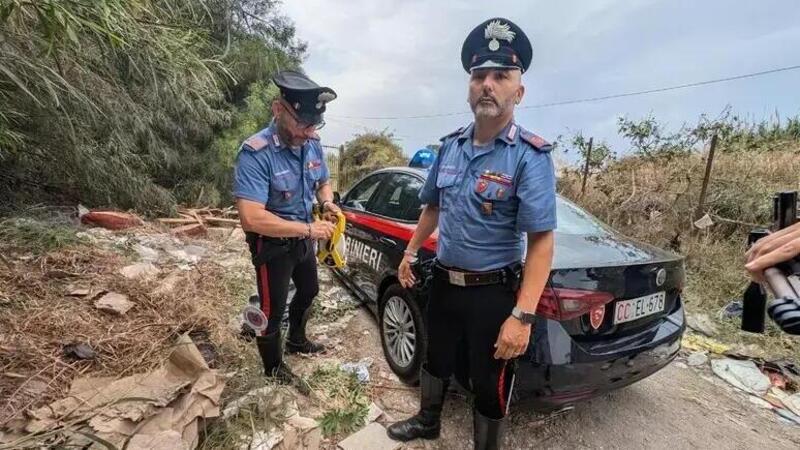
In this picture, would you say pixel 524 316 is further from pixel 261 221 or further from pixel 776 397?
pixel 776 397

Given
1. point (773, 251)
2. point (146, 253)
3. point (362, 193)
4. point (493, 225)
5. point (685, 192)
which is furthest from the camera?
point (685, 192)

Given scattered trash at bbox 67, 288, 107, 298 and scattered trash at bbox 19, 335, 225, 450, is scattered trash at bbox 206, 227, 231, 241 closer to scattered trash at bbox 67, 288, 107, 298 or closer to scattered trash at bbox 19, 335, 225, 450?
scattered trash at bbox 67, 288, 107, 298

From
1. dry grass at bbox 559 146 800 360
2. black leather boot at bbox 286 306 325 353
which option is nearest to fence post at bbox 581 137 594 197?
dry grass at bbox 559 146 800 360

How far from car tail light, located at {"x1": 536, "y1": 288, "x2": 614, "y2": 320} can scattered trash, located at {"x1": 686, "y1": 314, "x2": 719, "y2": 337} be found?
2665 millimetres

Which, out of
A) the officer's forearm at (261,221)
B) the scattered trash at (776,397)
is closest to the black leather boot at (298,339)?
the officer's forearm at (261,221)

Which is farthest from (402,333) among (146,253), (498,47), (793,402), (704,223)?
(704,223)

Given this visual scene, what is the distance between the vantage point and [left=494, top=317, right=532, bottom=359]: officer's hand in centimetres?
164

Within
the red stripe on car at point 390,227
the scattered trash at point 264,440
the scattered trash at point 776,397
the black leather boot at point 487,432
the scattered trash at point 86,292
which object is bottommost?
the scattered trash at point 776,397

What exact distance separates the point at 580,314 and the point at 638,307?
15.9 inches

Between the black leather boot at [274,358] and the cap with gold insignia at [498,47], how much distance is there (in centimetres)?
175

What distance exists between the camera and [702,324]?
3.86 metres

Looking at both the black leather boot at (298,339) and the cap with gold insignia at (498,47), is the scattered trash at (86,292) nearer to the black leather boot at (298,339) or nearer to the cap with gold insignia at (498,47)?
Answer: the black leather boot at (298,339)

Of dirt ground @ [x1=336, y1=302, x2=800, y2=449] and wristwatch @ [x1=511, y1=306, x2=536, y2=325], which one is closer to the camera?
wristwatch @ [x1=511, y1=306, x2=536, y2=325]

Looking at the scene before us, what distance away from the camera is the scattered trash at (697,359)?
3.34 meters
